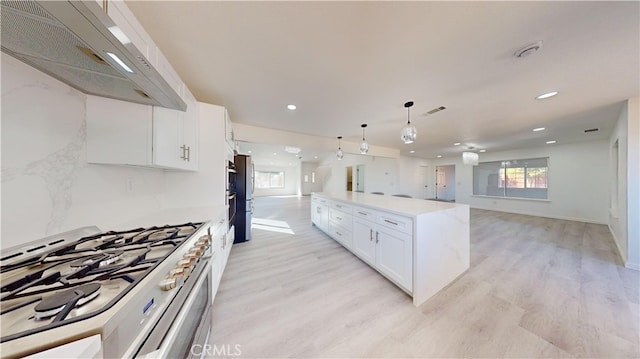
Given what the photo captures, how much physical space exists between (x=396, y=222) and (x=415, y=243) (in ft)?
0.89

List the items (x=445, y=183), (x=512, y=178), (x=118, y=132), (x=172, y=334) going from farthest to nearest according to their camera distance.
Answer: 1. (x=445, y=183)
2. (x=512, y=178)
3. (x=118, y=132)
4. (x=172, y=334)

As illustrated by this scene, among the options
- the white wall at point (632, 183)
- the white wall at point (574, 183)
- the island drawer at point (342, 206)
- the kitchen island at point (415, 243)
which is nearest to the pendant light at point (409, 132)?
the kitchen island at point (415, 243)

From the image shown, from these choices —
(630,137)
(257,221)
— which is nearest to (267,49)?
(257,221)

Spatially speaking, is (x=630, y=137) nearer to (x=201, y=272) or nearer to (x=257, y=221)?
(x=201, y=272)

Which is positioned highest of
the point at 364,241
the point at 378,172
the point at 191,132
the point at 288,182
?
the point at 191,132

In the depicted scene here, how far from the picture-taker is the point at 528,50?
1577 mm

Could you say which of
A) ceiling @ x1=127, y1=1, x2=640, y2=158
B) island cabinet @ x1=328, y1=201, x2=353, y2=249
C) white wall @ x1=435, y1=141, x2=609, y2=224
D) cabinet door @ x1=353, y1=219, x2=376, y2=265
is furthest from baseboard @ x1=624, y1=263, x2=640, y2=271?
white wall @ x1=435, y1=141, x2=609, y2=224

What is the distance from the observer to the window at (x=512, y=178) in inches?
238

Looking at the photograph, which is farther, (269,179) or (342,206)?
(269,179)

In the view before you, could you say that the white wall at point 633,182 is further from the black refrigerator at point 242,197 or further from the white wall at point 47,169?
the white wall at point 47,169

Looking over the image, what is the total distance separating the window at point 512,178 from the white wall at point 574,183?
256 millimetres

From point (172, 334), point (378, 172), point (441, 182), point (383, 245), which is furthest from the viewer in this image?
point (441, 182)

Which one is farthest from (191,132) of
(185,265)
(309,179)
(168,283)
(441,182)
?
(441,182)

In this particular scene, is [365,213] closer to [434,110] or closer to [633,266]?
[434,110]
